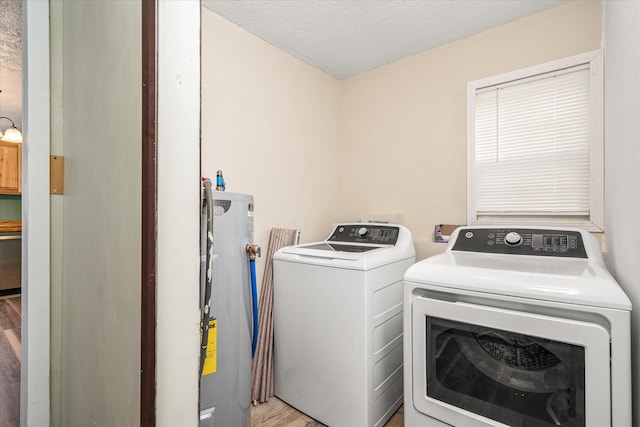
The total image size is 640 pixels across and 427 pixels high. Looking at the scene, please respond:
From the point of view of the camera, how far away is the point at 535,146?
192 centimetres

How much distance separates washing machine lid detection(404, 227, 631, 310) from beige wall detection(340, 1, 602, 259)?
68 cm

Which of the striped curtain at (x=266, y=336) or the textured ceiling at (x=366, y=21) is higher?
the textured ceiling at (x=366, y=21)

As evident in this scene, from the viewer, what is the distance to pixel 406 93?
7.87 ft

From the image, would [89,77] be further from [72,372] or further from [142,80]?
[72,372]

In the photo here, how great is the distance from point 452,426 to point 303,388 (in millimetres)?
857

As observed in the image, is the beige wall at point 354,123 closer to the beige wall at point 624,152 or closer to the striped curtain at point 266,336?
the striped curtain at point 266,336

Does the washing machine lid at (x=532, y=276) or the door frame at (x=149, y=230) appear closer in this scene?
the door frame at (x=149, y=230)

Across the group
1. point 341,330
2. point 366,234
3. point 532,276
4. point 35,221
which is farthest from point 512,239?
point 35,221

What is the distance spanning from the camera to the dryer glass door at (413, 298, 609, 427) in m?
1.02

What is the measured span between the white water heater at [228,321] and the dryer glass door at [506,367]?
0.80m


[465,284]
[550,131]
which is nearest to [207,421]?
[465,284]

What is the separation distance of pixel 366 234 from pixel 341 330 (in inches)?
30.0

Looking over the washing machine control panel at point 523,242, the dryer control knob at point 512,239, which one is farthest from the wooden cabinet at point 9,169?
the dryer control knob at point 512,239

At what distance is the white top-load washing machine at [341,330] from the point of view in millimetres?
1568
